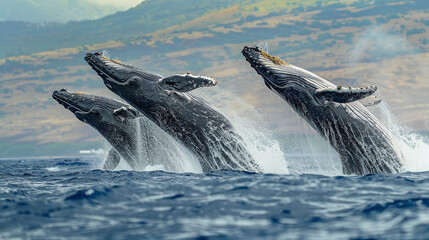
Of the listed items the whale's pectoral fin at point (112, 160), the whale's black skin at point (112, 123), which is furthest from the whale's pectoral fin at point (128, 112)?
the whale's pectoral fin at point (112, 160)

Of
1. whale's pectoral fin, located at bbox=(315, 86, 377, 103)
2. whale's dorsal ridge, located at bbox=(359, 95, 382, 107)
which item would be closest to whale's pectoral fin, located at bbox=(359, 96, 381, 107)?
whale's dorsal ridge, located at bbox=(359, 95, 382, 107)

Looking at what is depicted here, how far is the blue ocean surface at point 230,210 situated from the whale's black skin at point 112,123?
6.96 meters

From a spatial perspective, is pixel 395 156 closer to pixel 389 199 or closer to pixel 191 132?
pixel 389 199

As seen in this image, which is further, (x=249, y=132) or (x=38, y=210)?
(x=249, y=132)

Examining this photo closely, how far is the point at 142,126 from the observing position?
1802 cm

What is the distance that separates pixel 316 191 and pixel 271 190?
2.76 feet

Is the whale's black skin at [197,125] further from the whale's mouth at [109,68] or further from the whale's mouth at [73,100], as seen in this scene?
the whale's mouth at [73,100]

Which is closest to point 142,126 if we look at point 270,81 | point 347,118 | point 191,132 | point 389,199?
point 191,132

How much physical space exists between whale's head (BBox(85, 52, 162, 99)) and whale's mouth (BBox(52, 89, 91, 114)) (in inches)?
97.6

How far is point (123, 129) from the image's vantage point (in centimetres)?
1817

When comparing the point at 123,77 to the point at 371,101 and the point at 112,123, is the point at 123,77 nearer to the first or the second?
the point at 112,123

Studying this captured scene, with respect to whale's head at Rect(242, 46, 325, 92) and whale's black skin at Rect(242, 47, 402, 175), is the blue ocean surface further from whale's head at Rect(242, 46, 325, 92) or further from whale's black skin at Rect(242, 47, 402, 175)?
whale's head at Rect(242, 46, 325, 92)

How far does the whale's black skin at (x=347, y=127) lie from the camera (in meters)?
12.8

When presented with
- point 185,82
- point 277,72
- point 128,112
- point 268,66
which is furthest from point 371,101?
point 128,112
